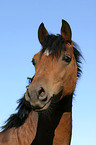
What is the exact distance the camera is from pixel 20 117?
498 cm

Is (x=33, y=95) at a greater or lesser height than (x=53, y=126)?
greater

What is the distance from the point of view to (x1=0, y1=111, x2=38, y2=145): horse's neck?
464 centimetres

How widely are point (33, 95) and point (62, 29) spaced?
73.6 inches

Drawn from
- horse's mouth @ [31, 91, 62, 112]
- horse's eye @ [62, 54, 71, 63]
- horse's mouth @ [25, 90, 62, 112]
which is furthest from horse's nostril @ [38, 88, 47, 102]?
horse's eye @ [62, 54, 71, 63]

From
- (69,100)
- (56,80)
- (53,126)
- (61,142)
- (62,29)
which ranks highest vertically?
(62,29)

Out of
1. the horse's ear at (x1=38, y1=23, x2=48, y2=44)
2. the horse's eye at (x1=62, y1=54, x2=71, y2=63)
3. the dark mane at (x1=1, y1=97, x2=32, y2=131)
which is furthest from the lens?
the horse's ear at (x1=38, y1=23, x2=48, y2=44)

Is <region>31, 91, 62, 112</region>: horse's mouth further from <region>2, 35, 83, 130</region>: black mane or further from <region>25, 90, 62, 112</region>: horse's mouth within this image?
<region>2, 35, 83, 130</region>: black mane

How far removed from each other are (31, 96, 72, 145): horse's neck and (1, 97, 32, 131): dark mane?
0.39m

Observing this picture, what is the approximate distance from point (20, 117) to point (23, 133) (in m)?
0.37

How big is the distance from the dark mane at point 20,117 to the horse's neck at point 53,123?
39 cm

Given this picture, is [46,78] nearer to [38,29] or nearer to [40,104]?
[40,104]

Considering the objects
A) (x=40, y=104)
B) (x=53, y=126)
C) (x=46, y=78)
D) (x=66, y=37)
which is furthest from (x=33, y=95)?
(x=66, y=37)

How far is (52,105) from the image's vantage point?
4.52m

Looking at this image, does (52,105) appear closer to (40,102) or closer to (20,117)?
(40,102)
